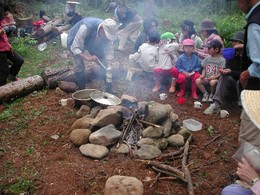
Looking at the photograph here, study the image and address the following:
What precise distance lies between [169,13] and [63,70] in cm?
1055

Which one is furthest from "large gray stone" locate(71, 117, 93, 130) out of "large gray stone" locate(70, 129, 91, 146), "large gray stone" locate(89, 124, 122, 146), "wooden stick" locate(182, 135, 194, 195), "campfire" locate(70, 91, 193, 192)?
"wooden stick" locate(182, 135, 194, 195)

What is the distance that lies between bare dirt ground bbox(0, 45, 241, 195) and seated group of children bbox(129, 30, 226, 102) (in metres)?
0.74

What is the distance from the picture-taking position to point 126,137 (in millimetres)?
5055

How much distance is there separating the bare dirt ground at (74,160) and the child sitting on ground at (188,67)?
0.78 metres

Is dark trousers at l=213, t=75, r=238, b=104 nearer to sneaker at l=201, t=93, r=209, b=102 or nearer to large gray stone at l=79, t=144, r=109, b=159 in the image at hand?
sneaker at l=201, t=93, r=209, b=102

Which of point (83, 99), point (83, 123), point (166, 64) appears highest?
point (166, 64)

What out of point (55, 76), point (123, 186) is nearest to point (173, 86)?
point (55, 76)

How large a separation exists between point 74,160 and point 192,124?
7.78 ft

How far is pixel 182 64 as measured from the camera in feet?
22.9

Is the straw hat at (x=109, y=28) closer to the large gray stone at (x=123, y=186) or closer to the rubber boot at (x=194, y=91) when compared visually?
the rubber boot at (x=194, y=91)

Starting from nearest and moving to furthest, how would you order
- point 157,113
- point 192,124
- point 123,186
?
point 123,186 → point 157,113 → point 192,124

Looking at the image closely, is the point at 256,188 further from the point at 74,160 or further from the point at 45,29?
the point at 45,29

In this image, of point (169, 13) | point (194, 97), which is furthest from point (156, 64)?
Answer: point (169, 13)

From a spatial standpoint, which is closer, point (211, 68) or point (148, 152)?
point (148, 152)
